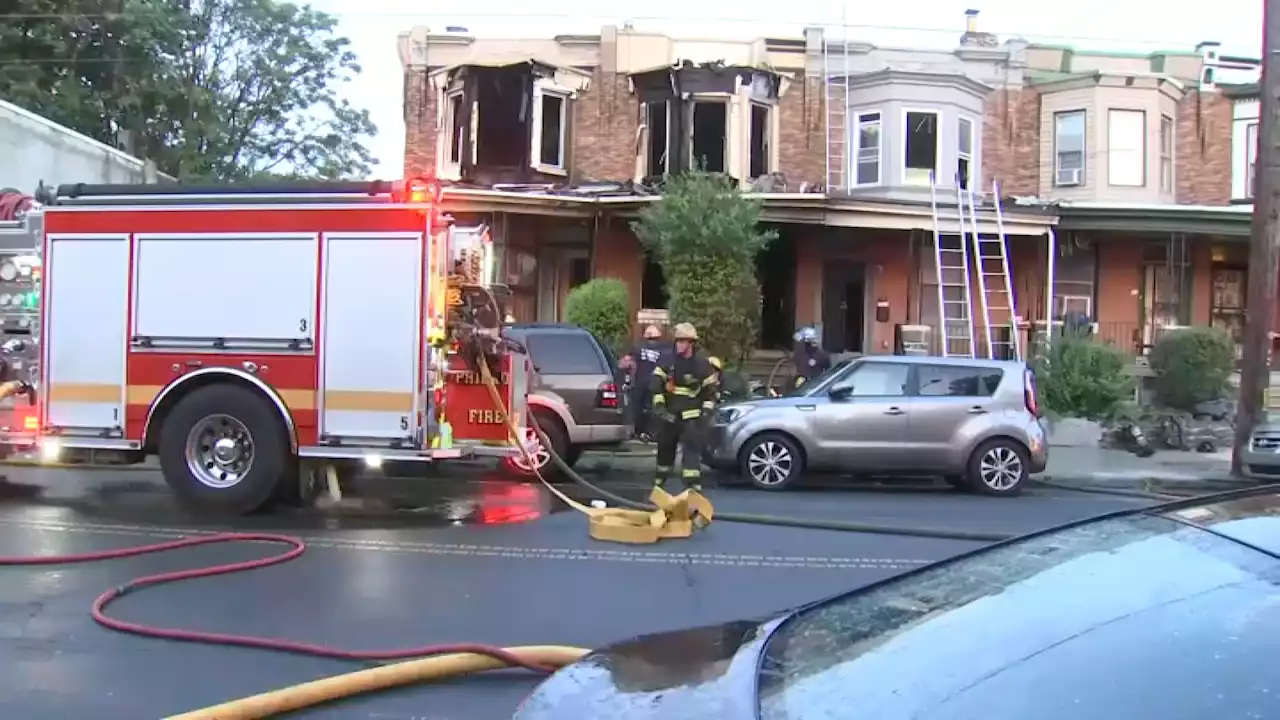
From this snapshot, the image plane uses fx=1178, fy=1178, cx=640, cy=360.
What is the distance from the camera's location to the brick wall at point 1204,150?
2491cm

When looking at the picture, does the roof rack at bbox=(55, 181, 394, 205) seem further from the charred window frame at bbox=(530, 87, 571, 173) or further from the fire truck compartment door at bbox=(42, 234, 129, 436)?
the charred window frame at bbox=(530, 87, 571, 173)

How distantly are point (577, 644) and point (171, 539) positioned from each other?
4.30m

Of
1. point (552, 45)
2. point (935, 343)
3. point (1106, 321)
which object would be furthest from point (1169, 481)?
point (552, 45)

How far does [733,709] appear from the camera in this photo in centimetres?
241

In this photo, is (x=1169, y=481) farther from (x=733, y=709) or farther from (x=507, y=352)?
(x=733, y=709)

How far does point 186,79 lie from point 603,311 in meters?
19.3

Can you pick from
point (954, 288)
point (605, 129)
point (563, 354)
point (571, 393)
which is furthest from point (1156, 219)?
point (571, 393)

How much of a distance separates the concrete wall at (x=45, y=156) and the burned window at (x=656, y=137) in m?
10.4

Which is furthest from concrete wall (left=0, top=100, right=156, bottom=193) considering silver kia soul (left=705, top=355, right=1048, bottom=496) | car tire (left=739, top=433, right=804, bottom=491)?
car tire (left=739, top=433, right=804, bottom=491)

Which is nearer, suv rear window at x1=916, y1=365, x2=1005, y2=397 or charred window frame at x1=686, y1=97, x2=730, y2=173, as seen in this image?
suv rear window at x1=916, y1=365, x2=1005, y2=397

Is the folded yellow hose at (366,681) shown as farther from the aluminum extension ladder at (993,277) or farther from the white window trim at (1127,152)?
the white window trim at (1127,152)

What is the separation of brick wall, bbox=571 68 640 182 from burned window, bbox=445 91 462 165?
7.74 ft

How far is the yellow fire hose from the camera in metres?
4.75

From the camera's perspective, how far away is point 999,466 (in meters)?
13.3
